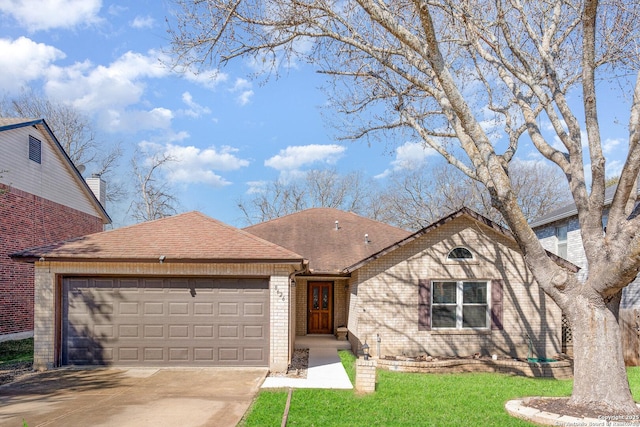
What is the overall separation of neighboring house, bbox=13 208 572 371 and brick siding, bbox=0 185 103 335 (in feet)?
20.0

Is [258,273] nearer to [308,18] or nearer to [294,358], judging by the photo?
[294,358]

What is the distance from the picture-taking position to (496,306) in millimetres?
12188

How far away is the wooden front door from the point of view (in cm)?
1727

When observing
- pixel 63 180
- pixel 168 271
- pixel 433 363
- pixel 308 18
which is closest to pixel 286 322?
pixel 168 271

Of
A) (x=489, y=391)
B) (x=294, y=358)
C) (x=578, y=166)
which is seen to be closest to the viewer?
(x=578, y=166)

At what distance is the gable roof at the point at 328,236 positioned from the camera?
1628 cm

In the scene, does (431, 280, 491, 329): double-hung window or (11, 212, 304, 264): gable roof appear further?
(431, 280, 491, 329): double-hung window

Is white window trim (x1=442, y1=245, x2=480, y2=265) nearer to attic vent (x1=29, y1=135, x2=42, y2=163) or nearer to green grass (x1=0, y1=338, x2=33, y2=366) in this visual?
green grass (x1=0, y1=338, x2=33, y2=366)

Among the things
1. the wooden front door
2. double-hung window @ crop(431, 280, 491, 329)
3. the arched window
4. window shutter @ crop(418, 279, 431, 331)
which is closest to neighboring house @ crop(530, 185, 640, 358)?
double-hung window @ crop(431, 280, 491, 329)

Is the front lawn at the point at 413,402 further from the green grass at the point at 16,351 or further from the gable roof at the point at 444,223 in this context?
the green grass at the point at 16,351

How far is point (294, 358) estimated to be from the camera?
12.2 m

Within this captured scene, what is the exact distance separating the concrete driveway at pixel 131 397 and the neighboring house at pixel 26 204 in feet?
23.4

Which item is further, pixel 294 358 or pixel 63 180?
pixel 63 180

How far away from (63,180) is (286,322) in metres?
14.3
